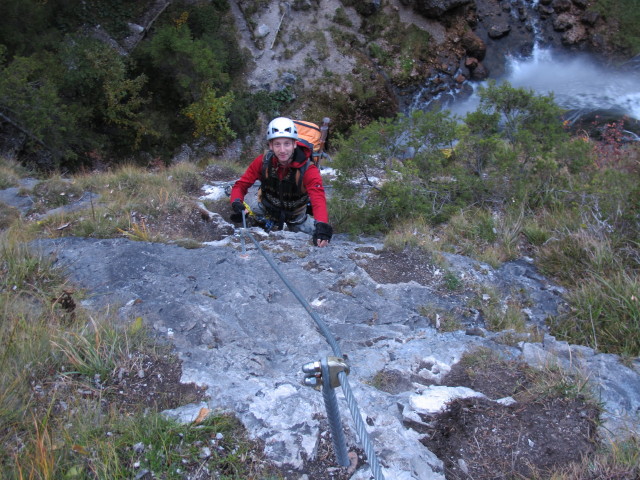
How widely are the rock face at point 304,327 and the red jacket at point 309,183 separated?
1.55ft

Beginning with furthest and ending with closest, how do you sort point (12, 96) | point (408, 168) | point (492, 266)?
point (12, 96) → point (408, 168) → point (492, 266)

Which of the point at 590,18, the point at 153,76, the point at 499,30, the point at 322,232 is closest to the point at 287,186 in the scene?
the point at 322,232

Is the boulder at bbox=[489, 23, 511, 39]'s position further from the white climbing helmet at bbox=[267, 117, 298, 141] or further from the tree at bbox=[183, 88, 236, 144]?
the white climbing helmet at bbox=[267, 117, 298, 141]

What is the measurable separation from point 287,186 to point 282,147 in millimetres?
713

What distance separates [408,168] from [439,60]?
52.0 feet

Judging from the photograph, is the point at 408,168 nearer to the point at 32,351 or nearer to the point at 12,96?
the point at 32,351

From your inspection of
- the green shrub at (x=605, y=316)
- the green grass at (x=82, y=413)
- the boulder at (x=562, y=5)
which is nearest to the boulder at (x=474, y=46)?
the boulder at (x=562, y=5)

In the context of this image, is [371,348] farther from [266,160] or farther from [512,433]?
[266,160]

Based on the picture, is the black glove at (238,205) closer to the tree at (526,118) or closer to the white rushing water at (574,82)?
the tree at (526,118)

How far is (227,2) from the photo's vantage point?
1964cm

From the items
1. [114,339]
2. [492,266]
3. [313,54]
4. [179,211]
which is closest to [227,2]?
[313,54]

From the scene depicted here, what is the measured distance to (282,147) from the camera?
4.93 m

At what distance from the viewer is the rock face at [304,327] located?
8.04 ft

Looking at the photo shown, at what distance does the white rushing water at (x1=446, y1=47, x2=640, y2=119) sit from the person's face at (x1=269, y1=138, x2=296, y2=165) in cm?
1438
